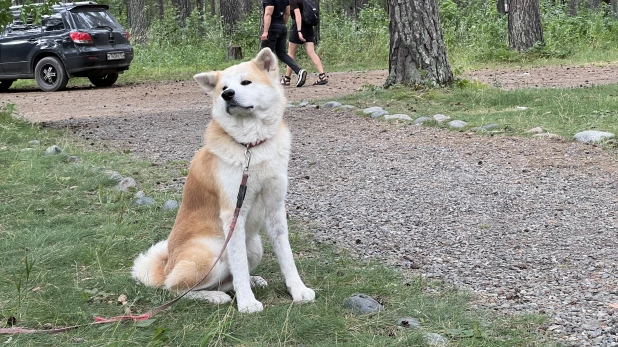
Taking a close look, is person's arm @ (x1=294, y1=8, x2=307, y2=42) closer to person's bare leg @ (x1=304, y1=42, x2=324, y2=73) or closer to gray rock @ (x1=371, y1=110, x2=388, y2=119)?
person's bare leg @ (x1=304, y1=42, x2=324, y2=73)

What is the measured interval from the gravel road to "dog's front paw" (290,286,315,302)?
68cm

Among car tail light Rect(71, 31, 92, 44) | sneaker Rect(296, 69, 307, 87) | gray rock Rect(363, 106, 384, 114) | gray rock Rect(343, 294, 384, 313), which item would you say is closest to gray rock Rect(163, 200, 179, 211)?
gray rock Rect(343, 294, 384, 313)

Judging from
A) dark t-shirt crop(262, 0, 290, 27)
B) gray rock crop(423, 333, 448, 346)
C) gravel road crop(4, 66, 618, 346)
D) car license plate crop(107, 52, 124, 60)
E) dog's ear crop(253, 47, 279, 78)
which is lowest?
gravel road crop(4, 66, 618, 346)

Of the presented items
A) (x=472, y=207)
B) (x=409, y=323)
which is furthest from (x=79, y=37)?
(x=409, y=323)

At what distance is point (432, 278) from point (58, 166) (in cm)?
429

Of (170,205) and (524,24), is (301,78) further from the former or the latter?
(170,205)

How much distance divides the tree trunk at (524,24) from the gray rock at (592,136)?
30.4 ft

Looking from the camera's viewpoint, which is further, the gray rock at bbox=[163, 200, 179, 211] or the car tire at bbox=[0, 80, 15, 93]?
the car tire at bbox=[0, 80, 15, 93]

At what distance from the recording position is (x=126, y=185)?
5.93 metres

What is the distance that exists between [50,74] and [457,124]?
11276mm

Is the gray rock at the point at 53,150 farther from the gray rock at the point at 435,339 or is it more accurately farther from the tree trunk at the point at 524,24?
the tree trunk at the point at 524,24

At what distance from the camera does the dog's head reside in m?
3.43

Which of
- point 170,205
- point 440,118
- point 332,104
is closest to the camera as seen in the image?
point 170,205

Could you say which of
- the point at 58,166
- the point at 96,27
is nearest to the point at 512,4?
the point at 96,27
